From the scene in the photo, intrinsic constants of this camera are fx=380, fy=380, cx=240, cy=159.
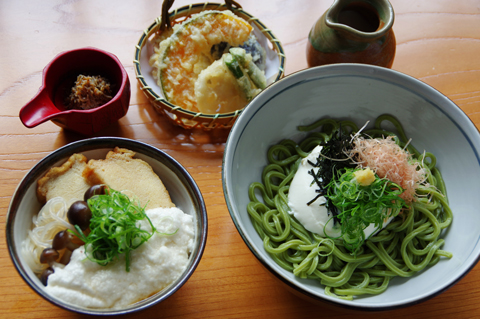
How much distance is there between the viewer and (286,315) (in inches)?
66.3

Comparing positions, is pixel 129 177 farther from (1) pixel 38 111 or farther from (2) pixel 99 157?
(1) pixel 38 111

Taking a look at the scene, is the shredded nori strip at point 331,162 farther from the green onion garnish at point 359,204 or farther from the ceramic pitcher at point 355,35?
the ceramic pitcher at point 355,35

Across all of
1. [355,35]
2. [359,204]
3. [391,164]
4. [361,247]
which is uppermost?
[355,35]

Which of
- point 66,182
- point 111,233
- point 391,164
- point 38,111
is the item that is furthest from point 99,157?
point 391,164

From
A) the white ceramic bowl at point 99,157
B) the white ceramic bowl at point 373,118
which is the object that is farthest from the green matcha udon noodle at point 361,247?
the white ceramic bowl at point 99,157

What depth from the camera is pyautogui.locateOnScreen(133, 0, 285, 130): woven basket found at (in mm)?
1985

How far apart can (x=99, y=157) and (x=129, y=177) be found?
0.65 feet

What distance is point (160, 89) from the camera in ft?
7.07

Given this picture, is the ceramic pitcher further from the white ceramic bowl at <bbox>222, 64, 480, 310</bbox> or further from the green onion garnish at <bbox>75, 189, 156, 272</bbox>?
the green onion garnish at <bbox>75, 189, 156, 272</bbox>

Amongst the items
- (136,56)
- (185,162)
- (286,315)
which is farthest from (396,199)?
(136,56)

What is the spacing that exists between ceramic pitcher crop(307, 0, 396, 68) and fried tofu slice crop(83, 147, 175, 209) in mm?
1153

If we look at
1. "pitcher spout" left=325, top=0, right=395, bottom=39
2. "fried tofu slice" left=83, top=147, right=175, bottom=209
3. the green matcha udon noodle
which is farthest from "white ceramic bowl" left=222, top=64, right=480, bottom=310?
"fried tofu slice" left=83, top=147, right=175, bottom=209

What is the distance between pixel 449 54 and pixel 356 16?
86 centimetres

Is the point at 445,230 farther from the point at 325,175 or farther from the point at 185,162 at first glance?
the point at 185,162
